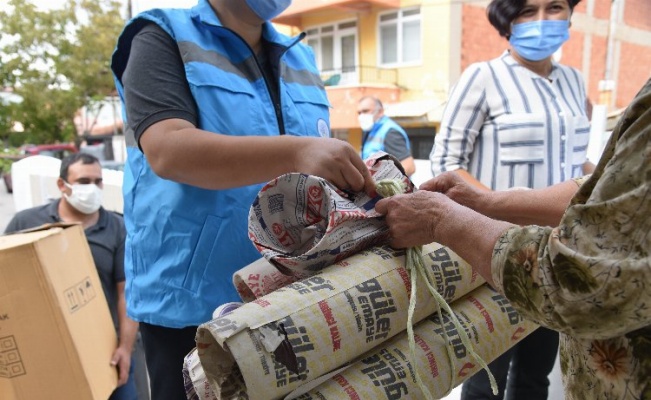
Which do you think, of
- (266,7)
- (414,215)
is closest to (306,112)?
(266,7)

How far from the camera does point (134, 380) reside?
2.72 m

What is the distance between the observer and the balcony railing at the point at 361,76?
45.9 feet

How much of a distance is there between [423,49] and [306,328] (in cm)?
1292

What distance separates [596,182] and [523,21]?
5.25 feet

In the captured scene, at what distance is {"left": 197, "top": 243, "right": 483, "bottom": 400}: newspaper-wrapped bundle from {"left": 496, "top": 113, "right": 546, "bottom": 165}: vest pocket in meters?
1.19

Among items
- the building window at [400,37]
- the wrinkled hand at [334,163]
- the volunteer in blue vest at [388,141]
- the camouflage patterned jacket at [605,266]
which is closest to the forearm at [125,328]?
the wrinkled hand at [334,163]

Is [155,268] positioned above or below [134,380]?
above

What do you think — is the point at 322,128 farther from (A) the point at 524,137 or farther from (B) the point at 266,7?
(A) the point at 524,137

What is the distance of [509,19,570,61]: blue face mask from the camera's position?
216 cm

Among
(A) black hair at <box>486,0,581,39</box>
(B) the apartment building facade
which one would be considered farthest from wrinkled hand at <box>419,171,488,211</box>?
(B) the apartment building facade

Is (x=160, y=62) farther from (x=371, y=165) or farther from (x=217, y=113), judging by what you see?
(x=371, y=165)

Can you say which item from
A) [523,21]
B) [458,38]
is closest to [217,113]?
[523,21]

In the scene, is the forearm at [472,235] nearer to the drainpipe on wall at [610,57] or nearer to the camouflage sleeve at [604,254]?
the camouflage sleeve at [604,254]

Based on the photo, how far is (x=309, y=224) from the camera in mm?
1093
